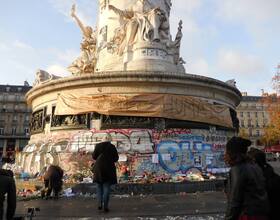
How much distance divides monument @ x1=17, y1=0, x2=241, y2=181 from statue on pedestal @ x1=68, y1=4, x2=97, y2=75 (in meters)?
4.36

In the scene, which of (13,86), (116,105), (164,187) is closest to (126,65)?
(116,105)

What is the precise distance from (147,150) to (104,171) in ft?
20.4

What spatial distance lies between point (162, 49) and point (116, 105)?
580 cm

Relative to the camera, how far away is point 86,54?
75.2 ft

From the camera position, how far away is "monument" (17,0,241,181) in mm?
14156

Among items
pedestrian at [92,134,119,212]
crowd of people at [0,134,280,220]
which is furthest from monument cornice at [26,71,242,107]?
crowd of people at [0,134,280,220]

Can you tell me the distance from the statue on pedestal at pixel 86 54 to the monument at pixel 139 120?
436 cm

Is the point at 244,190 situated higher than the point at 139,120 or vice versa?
the point at 139,120

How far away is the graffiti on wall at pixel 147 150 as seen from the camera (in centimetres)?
1391

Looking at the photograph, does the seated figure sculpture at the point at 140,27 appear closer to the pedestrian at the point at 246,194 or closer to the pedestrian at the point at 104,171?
the pedestrian at the point at 104,171

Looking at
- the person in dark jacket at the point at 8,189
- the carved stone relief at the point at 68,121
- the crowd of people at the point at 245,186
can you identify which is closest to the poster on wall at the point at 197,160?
the carved stone relief at the point at 68,121

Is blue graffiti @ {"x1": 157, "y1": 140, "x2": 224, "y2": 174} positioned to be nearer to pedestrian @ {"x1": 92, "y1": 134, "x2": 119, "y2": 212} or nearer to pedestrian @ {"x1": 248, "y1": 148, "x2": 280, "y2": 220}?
pedestrian @ {"x1": 92, "y1": 134, "x2": 119, "y2": 212}

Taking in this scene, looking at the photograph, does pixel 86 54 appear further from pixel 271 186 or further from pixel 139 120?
pixel 271 186

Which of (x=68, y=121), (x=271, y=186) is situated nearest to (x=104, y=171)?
(x=271, y=186)
